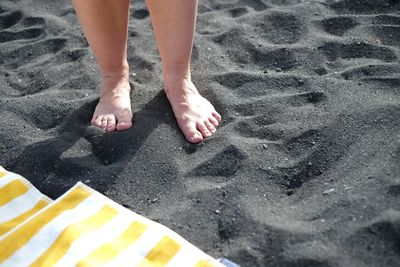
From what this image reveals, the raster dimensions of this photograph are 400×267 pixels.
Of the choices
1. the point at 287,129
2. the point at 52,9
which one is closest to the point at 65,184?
the point at 287,129

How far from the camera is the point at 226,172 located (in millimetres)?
1701

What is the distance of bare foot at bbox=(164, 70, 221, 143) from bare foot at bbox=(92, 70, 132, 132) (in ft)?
0.60

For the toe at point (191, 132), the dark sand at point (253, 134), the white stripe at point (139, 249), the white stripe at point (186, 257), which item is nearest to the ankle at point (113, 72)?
the dark sand at point (253, 134)

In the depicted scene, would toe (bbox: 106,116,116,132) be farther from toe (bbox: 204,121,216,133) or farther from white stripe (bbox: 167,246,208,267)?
white stripe (bbox: 167,246,208,267)

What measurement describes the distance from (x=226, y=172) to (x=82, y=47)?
128 cm

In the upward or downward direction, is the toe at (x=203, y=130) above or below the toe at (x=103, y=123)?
below

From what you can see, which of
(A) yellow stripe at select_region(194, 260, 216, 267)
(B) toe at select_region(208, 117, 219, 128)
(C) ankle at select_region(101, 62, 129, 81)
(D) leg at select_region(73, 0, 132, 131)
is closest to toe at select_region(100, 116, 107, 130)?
(D) leg at select_region(73, 0, 132, 131)

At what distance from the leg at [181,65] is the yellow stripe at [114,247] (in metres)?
0.47

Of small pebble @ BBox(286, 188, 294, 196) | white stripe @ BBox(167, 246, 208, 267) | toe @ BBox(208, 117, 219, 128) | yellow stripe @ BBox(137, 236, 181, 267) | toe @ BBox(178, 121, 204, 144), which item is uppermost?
yellow stripe @ BBox(137, 236, 181, 267)

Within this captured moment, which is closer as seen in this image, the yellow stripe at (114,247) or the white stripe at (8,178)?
the yellow stripe at (114,247)

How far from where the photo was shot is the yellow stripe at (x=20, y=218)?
1542 mm

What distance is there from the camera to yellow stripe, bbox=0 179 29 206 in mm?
1660

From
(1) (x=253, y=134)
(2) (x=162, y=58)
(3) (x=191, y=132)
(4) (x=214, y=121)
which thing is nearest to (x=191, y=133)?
(3) (x=191, y=132)

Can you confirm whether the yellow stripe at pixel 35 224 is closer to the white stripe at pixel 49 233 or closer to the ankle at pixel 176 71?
the white stripe at pixel 49 233
